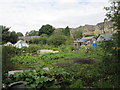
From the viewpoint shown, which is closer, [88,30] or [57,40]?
[57,40]

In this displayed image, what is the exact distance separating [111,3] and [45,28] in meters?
42.8

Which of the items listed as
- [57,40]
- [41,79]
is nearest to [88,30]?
[57,40]

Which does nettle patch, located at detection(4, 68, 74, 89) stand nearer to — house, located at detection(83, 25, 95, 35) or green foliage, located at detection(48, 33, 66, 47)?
green foliage, located at detection(48, 33, 66, 47)

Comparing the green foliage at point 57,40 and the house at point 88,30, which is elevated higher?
the house at point 88,30

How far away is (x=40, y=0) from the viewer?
324 inches

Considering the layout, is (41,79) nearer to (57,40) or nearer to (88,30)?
(57,40)

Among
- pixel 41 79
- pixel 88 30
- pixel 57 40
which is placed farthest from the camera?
pixel 88 30

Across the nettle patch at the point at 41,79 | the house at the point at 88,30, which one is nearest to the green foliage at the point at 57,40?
the nettle patch at the point at 41,79

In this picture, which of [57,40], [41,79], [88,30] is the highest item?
[88,30]

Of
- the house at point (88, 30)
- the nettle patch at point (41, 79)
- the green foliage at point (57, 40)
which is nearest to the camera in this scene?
the nettle patch at point (41, 79)

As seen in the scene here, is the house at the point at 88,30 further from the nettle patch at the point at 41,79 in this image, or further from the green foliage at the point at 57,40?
the nettle patch at the point at 41,79

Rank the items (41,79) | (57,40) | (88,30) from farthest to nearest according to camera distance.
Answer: (88,30) < (57,40) < (41,79)

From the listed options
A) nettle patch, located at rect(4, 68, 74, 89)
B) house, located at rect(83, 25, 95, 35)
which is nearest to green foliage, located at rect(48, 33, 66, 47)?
nettle patch, located at rect(4, 68, 74, 89)

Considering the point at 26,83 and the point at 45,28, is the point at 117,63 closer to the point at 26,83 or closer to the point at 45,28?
the point at 26,83
